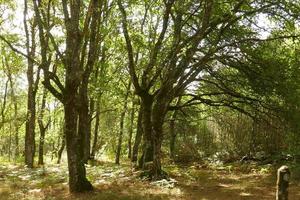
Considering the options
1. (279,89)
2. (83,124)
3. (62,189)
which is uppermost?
(279,89)

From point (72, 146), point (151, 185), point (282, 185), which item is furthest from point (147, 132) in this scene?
point (282, 185)

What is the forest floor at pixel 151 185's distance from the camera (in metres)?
13.1

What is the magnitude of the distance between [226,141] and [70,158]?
15.4 m

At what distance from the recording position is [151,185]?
14.9m

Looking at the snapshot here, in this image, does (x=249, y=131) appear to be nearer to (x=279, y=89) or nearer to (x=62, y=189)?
(x=279, y=89)

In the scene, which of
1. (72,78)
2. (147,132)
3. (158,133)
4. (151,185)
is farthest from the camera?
(147,132)

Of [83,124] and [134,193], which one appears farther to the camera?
[83,124]

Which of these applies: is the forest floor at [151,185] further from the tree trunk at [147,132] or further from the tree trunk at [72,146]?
the tree trunk at [147,132]

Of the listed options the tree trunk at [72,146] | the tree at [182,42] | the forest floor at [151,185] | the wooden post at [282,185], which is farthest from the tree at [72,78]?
the wooden post at [282,185]

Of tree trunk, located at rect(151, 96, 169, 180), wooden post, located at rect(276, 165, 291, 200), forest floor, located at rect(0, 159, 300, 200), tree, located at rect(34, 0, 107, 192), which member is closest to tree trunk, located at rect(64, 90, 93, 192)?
tree, located at rect(34, 0, 107, 192)

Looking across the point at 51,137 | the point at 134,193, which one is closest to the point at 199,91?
the point at 134,193

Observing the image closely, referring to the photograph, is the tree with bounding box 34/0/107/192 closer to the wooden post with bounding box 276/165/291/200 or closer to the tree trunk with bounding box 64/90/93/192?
the tree trunk with bounding box 64/90/93/192

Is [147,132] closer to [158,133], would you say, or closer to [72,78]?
[158,133]

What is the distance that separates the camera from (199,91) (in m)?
23.0
